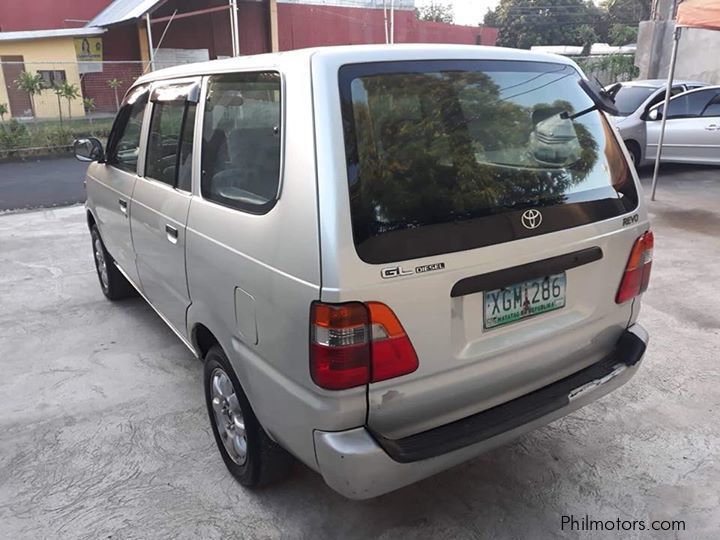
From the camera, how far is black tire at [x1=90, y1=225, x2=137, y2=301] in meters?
4.84

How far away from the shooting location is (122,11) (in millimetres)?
20984

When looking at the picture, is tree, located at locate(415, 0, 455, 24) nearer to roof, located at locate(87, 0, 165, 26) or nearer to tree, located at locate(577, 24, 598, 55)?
tree, located at locate(577, 24, 598, 55)

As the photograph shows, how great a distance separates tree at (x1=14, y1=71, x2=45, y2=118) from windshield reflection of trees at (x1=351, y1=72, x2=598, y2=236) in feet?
53.0

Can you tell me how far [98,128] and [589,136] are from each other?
16.1m

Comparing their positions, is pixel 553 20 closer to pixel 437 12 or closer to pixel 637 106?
pixel 437 12

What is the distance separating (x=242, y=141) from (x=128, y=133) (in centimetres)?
184

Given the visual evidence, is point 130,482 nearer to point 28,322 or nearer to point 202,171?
point 202,171

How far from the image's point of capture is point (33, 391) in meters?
3.60

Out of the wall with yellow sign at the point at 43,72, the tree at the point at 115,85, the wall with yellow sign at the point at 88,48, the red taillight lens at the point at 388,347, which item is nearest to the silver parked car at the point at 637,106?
the red taillight lens at the point at 388,347

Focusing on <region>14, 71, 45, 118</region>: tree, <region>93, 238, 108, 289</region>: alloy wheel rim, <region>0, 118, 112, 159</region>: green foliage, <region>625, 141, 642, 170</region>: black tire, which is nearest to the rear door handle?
<region>93, 238, 108, 289</region>: alloy wheel rim

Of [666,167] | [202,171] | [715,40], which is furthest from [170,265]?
[715,40]

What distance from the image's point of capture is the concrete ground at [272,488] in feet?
8.13

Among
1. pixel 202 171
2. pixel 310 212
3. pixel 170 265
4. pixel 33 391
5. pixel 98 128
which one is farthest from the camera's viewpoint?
pixel 98 128

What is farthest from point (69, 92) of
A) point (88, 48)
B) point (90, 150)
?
point (90, 150)
